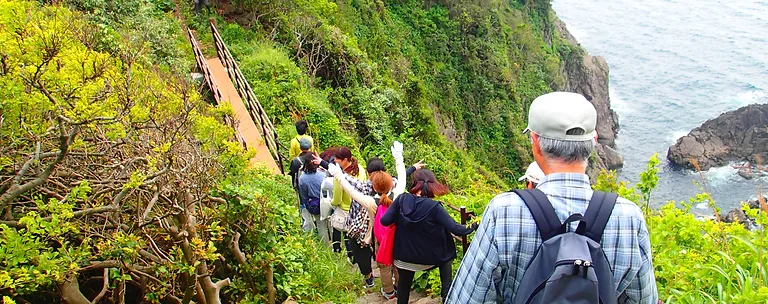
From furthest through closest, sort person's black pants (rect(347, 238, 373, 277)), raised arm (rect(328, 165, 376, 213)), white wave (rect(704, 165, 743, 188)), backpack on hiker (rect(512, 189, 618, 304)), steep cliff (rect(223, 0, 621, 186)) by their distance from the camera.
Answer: white wave (rect(704, 165, 743, 188))
steep cliff (rect(223, 0, 621, 186))
person's black pants (rect(347, 238, 373, 277))
raised arm (rect(328, 165, 376, 213))
backpack on hiker (rect(512, 189, 618, 304))

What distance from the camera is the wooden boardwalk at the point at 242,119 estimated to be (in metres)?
7.95

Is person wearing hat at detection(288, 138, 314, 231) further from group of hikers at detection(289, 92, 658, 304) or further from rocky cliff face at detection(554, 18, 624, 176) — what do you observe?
rocky cliff face at detection(554, 18, 624, 176)

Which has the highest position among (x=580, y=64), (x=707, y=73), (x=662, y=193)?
(x=707, y=73)

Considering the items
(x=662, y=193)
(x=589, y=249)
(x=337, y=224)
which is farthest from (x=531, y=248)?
(x=662, y=193)

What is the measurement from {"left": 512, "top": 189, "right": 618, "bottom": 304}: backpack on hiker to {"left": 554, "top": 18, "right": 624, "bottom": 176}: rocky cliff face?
1410 inches

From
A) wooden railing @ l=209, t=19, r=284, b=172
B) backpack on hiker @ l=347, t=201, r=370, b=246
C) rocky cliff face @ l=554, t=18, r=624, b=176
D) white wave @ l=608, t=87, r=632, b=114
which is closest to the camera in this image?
backpack on hiker @ l=347, t=201, r=370, b=246

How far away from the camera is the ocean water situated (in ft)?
119

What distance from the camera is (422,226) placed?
13.0ft

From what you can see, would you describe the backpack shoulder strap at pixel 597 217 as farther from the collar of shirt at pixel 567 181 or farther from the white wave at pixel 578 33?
the white wave at pixel 578 33

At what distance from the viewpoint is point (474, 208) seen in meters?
5.81

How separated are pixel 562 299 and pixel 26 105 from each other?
10.6 ft

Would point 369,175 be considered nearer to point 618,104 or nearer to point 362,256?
point 362,256

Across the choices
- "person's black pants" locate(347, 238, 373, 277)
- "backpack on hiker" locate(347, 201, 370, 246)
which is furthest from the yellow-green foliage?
"backpack on hiker" locate(347, 201, 370, 246)

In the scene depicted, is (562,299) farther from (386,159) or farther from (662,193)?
(662,193)
